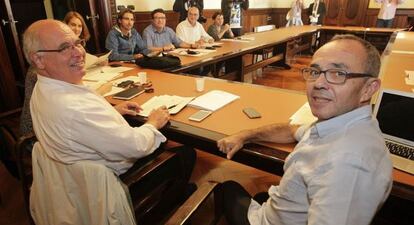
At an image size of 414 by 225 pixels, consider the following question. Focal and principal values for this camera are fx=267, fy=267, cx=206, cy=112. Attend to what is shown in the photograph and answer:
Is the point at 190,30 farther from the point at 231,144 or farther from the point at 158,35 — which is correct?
the point at 231,144

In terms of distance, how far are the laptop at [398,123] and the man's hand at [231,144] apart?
548 millimetres

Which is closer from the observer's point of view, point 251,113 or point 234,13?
point 251,113

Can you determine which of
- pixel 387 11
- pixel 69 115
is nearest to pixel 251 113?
pixel 69 115

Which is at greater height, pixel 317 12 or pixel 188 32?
pixel 317 12

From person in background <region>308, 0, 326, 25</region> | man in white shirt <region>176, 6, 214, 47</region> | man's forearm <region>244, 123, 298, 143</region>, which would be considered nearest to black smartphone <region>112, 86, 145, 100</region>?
man's forearm <region>244, 123, 298, 143</region>

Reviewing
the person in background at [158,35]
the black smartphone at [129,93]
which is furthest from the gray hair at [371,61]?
the person in background at [158,35]

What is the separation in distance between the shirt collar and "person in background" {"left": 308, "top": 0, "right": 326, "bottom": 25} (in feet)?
23.7

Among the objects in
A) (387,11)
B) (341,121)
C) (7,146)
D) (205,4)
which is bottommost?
(7,146)

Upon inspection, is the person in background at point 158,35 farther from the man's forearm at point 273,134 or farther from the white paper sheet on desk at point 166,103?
the man's forearm at point 273,134

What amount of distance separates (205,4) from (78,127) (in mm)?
6004

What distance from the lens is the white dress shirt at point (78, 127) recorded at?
1.01 m

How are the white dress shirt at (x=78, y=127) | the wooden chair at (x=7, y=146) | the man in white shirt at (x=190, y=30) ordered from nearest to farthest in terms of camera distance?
the white dress shirt at (x=78, y=127) → the wooden chair at (x=7, y=146) → the man in white shirt at (x=190, y=30)

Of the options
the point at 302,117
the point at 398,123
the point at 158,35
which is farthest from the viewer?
the point at 158,35

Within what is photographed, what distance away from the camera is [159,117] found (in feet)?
4.35
